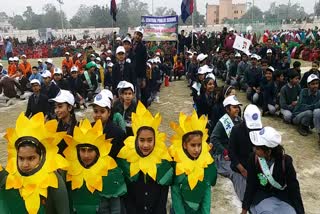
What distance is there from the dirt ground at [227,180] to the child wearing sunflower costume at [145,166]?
59.7 inches

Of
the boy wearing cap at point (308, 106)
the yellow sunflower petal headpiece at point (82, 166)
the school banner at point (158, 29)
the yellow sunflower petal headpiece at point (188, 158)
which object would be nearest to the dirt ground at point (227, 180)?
the boy wearing cap at point (308, 106)

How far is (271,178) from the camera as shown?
10.7 feet

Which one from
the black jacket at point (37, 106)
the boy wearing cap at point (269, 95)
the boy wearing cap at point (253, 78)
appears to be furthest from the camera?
the boy wearing cap at point (253, 78)

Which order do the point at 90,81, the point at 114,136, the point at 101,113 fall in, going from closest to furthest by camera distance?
1. the point at 114,136
2. the point at 101,113
3. the point at 90,81

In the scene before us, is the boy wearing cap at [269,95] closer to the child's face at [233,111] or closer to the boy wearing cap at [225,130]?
the boy wearing cap at [225,130]

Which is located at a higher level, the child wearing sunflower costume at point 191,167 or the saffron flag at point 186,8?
the saffron flag at point 186,8

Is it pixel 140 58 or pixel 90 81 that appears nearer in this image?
pixel 140 58

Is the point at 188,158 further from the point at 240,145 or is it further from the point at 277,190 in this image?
the point at 240,145

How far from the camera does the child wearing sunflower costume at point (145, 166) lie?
3104mm

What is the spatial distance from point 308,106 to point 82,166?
5.61 m

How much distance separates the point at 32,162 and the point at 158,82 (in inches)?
355

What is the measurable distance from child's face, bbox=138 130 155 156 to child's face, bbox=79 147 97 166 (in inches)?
16.2

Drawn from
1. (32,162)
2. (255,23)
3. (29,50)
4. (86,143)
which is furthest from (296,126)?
(255,23)

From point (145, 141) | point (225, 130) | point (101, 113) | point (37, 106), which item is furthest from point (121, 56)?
point (145, 141)
